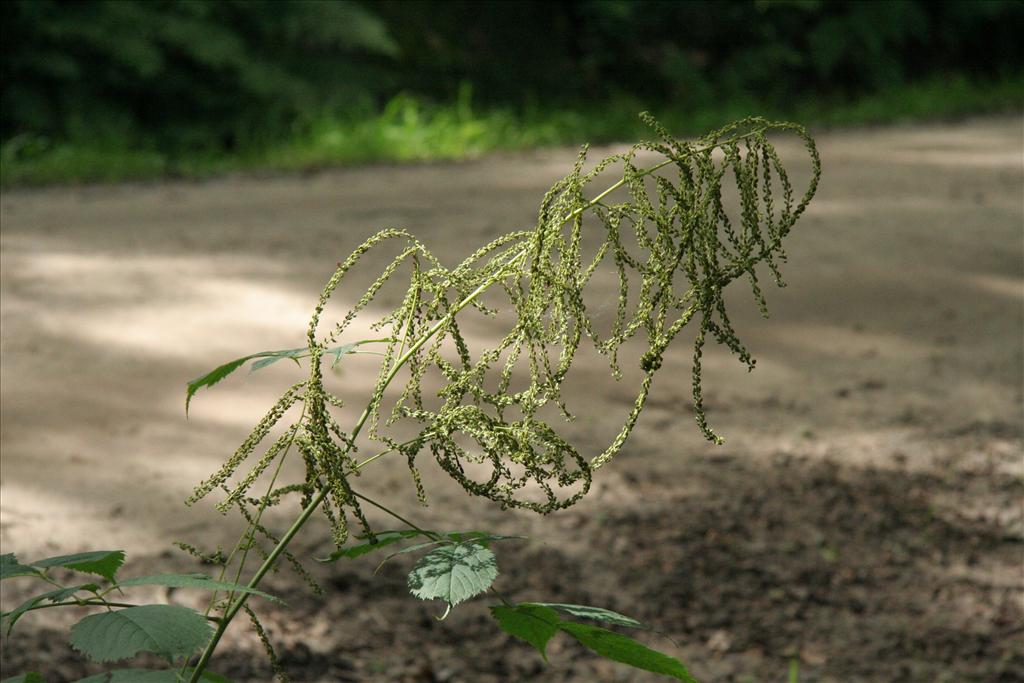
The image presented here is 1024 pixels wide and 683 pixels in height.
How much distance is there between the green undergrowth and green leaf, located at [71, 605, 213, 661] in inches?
240

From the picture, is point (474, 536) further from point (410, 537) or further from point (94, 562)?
point (94, 562)

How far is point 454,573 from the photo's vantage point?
3.27 feet

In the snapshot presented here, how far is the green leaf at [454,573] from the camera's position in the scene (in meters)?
0.97

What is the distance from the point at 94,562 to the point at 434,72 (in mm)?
8771

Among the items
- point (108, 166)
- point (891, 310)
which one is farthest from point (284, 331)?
point (108, 166)

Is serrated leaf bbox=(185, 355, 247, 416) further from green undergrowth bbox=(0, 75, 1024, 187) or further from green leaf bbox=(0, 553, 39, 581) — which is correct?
green undergrowth bbox=(0, 75, 1024, 187)

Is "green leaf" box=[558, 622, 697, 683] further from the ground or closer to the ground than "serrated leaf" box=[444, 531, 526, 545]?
closer to the ground

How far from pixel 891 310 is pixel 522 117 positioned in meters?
4.81

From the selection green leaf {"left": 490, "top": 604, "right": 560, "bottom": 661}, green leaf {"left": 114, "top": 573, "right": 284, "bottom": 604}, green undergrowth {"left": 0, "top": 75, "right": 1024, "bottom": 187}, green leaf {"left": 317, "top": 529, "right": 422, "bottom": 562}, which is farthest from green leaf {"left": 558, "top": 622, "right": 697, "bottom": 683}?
green undergrowth {"left": 0, "top": 75, "right": 1024, "bottom": 187}

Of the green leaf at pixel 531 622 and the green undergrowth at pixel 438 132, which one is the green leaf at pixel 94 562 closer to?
the green leaf at pixel 531 622

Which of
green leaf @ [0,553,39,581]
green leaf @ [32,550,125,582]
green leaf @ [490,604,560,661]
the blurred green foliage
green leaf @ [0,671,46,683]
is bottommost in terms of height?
green leaf @ [0,671,46,683]

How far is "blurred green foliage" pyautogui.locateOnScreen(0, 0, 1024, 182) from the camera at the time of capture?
7680 millimetres

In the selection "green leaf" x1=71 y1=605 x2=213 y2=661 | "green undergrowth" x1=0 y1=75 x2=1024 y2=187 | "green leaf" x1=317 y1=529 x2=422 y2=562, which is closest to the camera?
"green leaf" x1=71 y1=605 x2=213 y2=661

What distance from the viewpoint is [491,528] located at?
330 centimetres
